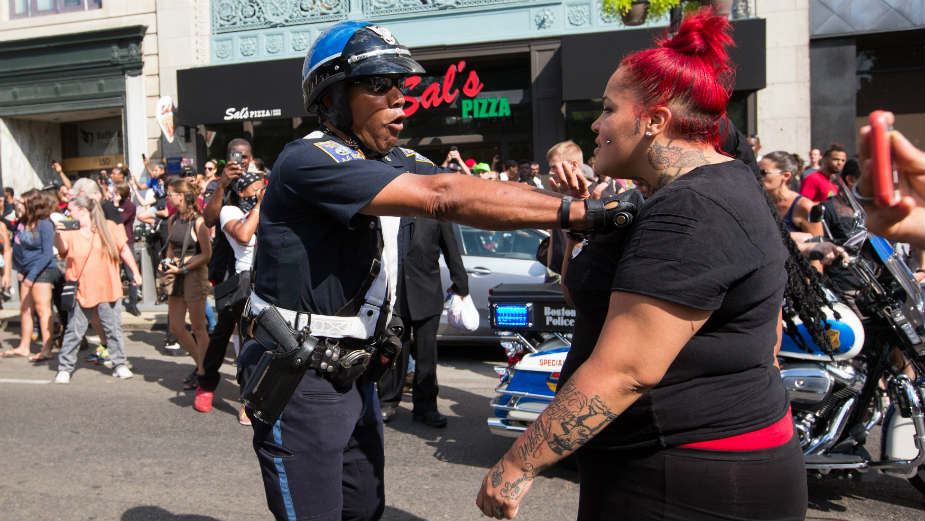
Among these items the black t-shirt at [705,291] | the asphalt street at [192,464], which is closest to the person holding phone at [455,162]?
the asphalt street at [192,464]

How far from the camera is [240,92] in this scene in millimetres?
15297

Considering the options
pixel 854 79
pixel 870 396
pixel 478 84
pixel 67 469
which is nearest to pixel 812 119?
pixel 854 79

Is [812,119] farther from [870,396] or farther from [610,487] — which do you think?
[610,487]

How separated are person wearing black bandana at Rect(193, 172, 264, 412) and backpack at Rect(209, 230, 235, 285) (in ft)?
0.36

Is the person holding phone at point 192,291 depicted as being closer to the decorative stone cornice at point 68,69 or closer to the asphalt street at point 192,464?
the asphalt street at point 192,464

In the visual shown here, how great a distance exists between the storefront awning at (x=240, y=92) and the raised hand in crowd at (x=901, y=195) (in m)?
13.9

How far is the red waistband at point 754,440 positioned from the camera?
5.93 feet

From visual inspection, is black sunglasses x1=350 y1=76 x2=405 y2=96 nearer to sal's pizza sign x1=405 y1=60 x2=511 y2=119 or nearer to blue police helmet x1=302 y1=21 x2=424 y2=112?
blue police helmet x1=302 y1=21 x2=424 y2=112

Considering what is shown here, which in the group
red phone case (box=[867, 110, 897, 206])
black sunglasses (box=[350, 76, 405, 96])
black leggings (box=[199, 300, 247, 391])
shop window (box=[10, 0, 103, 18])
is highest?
shop window (box=[10, 0, 103, 18])

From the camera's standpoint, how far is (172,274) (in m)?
7.25

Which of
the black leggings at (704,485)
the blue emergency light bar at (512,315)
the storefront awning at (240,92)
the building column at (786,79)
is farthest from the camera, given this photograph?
the storefront awning at (240,92)

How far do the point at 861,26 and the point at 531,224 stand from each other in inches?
517

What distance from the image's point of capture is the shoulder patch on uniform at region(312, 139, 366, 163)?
7.29ft

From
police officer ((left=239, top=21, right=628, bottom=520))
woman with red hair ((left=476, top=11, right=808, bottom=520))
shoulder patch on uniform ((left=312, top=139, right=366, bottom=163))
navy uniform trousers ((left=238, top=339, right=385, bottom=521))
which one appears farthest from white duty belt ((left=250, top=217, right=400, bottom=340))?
woman with red hair ((left=476, top=11, right=808, bottom=520))
